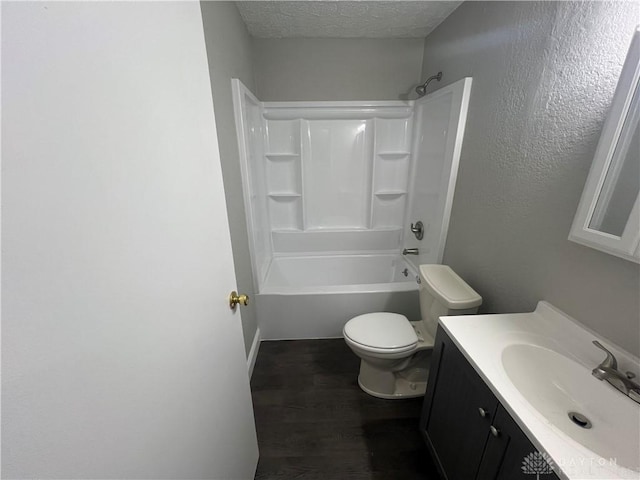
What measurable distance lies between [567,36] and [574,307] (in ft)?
3.30

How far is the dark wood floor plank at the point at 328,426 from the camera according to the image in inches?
48.8

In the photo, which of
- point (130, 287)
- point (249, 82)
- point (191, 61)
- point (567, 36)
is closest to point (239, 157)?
point (249, 82)

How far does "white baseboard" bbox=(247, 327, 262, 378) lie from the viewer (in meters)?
1.72

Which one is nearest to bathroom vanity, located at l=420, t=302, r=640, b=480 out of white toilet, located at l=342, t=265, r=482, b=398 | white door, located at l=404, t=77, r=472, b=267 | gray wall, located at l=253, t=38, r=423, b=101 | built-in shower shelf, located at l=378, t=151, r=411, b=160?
white toilet, located at l=342, t=265, r=482, b=398

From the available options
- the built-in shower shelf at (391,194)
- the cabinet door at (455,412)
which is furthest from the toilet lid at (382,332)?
the built-in shower shelf at (391,194)

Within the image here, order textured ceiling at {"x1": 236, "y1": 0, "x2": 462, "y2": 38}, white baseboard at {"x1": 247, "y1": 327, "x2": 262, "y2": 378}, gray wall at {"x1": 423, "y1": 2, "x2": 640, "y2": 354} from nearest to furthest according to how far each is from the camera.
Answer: gray wall at {"x1": 423, "y1": 2, "x2": 640, "y2": 354} < textured ceiling at {"x1": 236, "y1": 0, "x2": 462, "y2": 38} < white baseboard at {"x1": 247, "y1": 327, "x2": 262, "y2": 378}

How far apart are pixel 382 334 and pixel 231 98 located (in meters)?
1.66

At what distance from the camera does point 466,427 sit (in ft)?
3.04

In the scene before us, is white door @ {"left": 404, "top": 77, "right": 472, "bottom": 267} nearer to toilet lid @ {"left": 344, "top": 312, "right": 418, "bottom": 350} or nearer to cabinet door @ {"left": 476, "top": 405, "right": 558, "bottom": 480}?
toilet lid @ {"left": 344, "top": 312, "right": 418, "bottom": 350}

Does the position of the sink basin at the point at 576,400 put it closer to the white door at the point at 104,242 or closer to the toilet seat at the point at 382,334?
the toilet seat at the point at 382,334

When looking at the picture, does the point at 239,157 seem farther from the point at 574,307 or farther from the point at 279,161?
the point at 574,307

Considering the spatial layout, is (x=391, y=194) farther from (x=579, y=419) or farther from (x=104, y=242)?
(x=104, y=242)

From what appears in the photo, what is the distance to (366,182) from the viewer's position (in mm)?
2574

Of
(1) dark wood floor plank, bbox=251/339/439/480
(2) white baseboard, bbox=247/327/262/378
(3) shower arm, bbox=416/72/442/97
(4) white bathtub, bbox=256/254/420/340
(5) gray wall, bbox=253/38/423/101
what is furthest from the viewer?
(5) gray wall, bbox=253/38/423/101
